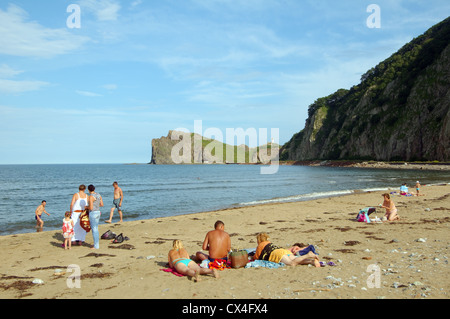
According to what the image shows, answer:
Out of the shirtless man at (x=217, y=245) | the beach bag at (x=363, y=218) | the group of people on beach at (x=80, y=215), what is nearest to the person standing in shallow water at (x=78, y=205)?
the group of people on beach at (x=80, y=215)

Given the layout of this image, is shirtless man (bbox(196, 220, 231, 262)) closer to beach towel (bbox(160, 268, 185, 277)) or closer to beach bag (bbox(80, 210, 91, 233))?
beach towel (bbox(160, 268, 185, 277))

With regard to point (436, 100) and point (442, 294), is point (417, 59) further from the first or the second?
point (442, 294)

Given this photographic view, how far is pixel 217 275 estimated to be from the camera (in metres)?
7.31

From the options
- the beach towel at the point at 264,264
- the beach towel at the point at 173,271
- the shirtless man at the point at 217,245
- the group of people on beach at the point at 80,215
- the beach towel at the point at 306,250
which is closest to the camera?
the beach towel at the point at 173,271

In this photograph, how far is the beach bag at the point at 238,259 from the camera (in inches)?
318

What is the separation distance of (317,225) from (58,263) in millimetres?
10796

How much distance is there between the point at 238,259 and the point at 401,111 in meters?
90.7

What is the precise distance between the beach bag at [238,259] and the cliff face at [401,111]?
2957 inches

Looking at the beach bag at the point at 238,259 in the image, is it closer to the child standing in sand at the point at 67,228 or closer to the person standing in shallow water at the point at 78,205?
the person standing in shallow water at the point at 78,205

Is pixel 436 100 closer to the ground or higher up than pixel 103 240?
higher up

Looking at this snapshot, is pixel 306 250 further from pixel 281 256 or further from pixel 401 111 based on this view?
pixel 401 111

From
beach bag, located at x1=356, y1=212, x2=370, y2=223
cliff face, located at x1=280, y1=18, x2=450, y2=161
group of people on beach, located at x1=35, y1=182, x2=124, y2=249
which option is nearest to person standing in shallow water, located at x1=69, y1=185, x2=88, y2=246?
group of people on beach, located at x1=35, y1=182, x2=124, y2=249

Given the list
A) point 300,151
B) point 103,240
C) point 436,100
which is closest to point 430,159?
point 436,100

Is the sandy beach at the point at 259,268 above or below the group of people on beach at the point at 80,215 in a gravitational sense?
below
